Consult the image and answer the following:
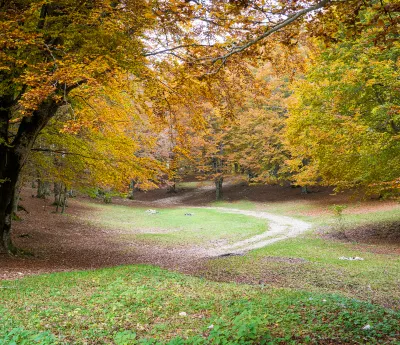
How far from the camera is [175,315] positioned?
546cm

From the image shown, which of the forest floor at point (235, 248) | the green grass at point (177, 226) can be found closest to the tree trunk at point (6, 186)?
the forest floor at point (235, 248)

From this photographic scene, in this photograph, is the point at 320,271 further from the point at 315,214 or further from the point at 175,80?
the point at 315,214

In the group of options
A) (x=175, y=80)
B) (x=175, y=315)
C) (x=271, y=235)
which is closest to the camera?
(x=175, y=315)

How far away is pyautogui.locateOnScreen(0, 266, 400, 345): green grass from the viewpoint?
4.19m

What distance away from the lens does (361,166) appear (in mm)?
13625

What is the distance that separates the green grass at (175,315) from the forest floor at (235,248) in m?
0.13

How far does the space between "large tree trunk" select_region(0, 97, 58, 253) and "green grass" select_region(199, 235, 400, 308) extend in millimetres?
6248

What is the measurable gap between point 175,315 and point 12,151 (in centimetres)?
752

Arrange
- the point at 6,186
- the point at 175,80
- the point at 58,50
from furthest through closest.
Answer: the point at 6,186
the point at 58,50
the point at 175,80

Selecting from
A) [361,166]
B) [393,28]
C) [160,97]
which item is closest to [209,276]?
[160,97]

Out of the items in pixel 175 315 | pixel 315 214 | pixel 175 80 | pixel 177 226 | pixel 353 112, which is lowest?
pixel 177 226

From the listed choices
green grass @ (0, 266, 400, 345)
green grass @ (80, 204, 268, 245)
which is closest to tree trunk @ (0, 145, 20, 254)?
green grass @ (0, 266, 400, 345)

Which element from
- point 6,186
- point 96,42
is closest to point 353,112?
point 96,42

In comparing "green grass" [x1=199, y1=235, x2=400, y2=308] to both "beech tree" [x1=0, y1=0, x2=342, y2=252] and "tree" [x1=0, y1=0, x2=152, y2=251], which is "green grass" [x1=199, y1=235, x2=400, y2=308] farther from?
"tree" [x1=0, y1=0, x2=152, y2=251]
